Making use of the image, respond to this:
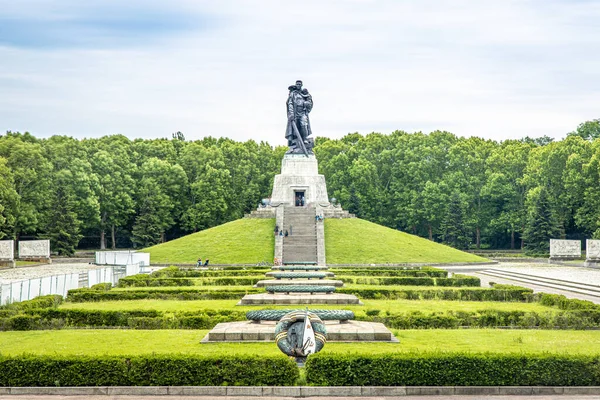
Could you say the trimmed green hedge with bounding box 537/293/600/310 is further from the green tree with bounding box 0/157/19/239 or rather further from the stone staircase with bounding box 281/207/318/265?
the green tree with bounding box 0/157/19/239

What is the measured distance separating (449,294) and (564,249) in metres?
31.8

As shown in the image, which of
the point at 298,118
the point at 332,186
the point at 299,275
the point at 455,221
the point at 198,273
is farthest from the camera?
the point at 332,186

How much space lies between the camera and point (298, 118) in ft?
192

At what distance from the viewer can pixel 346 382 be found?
1357cm

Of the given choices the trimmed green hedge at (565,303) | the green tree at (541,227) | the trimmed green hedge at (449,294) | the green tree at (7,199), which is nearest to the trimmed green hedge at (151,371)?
the trimmed green hedge at (565,303)

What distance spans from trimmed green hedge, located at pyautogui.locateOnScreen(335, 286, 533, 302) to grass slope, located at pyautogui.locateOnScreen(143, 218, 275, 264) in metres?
19.2

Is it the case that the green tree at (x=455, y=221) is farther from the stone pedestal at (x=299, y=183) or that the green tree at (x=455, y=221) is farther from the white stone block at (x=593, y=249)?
the white stone block at (x=593, y=249)

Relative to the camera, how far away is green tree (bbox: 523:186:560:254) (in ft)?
204

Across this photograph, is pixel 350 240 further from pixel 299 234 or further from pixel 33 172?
pixel 33 172

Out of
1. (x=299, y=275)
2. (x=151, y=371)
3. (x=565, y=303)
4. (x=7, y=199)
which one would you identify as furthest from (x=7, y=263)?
(x=151, y=371)

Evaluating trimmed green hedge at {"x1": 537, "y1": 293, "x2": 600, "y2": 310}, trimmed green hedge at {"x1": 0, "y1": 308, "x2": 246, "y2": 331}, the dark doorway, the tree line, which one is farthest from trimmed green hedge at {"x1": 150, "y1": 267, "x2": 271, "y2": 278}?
the tree line

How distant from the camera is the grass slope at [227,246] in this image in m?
47.2

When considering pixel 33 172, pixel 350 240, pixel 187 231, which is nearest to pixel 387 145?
pixel 187 231

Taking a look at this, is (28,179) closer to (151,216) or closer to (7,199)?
(7,199)
